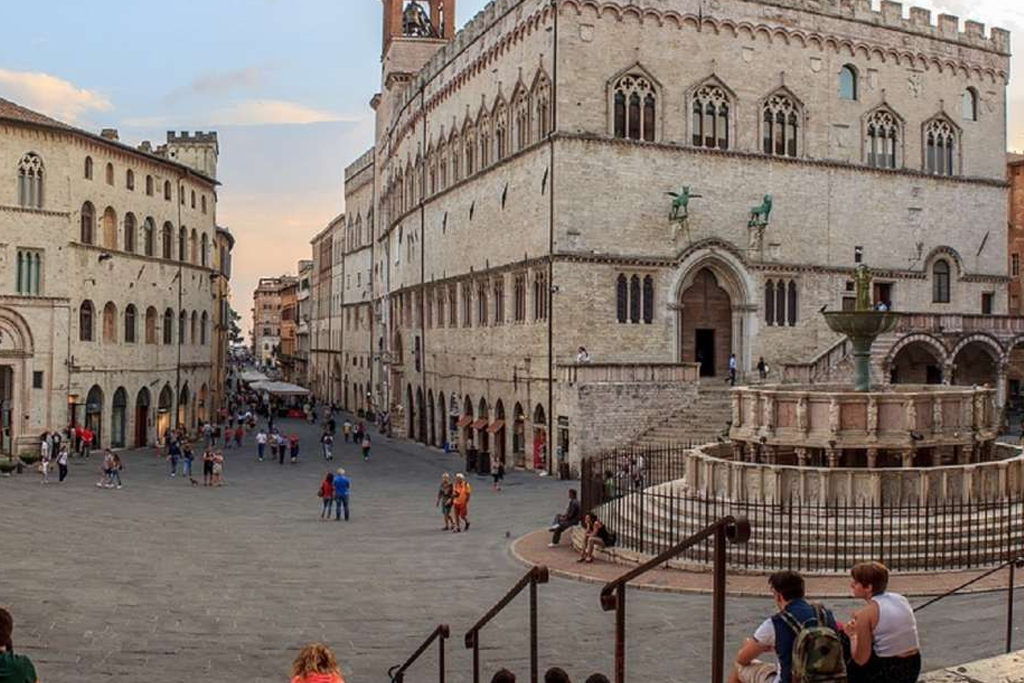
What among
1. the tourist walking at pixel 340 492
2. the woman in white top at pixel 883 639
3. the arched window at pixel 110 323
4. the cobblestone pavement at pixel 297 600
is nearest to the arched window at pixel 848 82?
the cobblestone pavement at pixel 297 600

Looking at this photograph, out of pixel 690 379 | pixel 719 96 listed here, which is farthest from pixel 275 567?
pixel 719 96

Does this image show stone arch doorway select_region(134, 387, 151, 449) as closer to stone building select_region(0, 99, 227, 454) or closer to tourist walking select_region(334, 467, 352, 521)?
stone building select_region(0, 99, 227, 454)

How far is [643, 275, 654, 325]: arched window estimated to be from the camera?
38562mm

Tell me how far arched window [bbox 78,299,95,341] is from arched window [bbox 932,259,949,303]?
34235 millimetres

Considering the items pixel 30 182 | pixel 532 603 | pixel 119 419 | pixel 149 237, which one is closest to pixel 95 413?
pixel 119 419

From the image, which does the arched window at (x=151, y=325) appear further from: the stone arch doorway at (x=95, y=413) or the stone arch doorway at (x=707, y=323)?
the stone arch doorway at (x=707, y=323)

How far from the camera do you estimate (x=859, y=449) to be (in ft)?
68.2

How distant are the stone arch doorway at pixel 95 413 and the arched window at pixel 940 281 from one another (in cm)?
3432

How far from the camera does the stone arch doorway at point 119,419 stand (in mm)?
46750

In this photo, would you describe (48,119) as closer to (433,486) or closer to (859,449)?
(433,486)

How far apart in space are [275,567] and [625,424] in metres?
17.3

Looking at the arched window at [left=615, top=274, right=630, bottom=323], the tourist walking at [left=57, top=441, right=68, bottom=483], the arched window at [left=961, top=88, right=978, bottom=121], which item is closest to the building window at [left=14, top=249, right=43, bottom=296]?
the tourist walking at [left=57, top=441, right=68, bottom=483]

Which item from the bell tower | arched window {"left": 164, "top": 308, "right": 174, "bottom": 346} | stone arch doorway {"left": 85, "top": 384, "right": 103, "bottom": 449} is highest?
the bell tower

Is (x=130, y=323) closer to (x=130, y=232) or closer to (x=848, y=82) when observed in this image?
(x=130, y=232)
